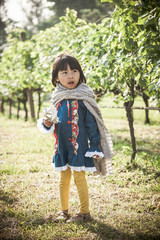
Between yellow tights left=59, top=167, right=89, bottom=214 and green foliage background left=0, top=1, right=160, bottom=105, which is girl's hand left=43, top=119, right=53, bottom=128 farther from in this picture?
green foliage background left=0, top=1, right=160, bottom=105

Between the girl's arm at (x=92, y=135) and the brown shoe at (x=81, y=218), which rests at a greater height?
the girl's arm at (x=92, y=135)

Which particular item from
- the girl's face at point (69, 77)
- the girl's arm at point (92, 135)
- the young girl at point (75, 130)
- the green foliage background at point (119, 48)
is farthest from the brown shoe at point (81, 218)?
the green foliage background at point (119, 48)

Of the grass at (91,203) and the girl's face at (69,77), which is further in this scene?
the girl's face at (69,77)

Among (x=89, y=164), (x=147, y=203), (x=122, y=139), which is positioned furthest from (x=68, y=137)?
(x=122, y=139)

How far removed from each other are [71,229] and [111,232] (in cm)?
39

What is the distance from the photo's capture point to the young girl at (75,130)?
230cm

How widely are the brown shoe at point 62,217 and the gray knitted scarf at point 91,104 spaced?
A: 0.60 meters

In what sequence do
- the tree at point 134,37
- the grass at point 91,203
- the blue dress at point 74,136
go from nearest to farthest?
1. the tree at point 134,37
2. the grass at point 91,203
3. the blue dress at point 74,136

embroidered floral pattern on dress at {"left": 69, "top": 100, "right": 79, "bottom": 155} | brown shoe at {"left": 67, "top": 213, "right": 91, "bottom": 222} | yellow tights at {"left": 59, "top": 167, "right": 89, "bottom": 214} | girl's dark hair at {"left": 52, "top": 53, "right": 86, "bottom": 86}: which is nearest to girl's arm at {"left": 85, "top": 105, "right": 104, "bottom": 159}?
embroidered floral pattern on dress at {"left": 69, "top": 100, "right": 79, "bottom": 155}

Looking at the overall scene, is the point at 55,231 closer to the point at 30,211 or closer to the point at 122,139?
the point at 30,211

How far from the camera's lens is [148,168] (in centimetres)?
364

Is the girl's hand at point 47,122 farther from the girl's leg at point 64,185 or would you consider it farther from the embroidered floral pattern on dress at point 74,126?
the girl's leg at point 64,185

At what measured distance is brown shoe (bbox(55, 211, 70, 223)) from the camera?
7.74 feet

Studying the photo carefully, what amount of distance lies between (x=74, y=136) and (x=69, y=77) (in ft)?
1.96
